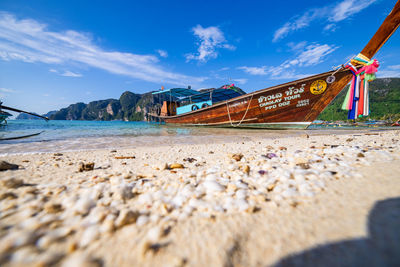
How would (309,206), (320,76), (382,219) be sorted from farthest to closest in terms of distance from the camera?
(320,76) → (309,206) → (382,219)

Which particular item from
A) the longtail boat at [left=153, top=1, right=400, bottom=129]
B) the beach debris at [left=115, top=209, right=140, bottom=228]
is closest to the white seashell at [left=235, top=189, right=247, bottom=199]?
the beach debris at [left=115, top=209, right=140, bottom=228]

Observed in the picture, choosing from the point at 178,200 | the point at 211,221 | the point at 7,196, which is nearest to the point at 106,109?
the point at 7,196

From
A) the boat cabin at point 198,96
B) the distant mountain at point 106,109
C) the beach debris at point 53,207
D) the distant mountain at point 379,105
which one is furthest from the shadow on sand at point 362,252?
the distant mountain at point 106,109

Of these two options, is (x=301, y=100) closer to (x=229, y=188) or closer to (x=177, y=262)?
(x=229, y=188)

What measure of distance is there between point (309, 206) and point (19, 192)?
2.61 m

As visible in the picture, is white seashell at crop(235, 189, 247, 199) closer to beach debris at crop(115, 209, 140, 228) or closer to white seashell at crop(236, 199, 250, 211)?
white seashell at crop(236, 199, 250, 211)

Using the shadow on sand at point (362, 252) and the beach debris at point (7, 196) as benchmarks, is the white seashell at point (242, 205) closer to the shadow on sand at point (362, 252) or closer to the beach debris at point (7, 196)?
the shadow on sand at point (362, 252)

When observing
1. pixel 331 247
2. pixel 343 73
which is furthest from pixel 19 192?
pixel 343 73

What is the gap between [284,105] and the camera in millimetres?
9867

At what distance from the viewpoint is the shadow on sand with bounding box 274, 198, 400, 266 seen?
26.2 inches

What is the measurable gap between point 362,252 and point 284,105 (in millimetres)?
10717

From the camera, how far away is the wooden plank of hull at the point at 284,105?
8688mm

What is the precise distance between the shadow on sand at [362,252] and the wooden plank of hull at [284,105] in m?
10.4

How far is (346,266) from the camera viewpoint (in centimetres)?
66
